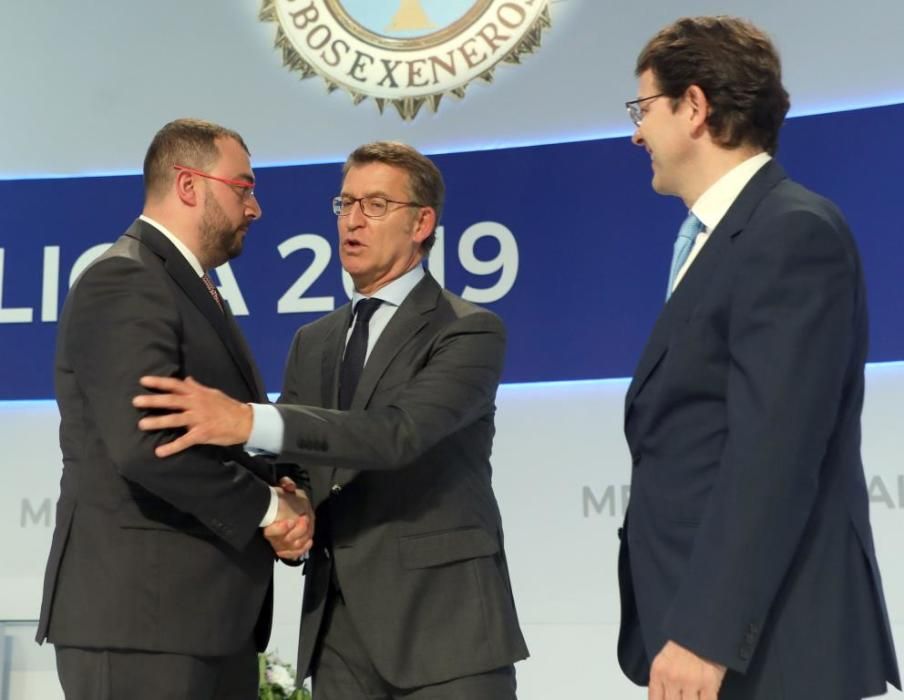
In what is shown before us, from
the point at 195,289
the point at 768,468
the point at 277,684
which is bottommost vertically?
the point at 277,684

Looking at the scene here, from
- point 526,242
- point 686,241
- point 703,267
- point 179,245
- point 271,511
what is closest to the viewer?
point 703,267

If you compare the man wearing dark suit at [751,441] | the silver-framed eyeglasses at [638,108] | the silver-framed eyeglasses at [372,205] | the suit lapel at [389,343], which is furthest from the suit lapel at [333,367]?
the silver-framed eyeglasses at [638,108]

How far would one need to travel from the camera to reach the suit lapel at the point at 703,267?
171 centimetres

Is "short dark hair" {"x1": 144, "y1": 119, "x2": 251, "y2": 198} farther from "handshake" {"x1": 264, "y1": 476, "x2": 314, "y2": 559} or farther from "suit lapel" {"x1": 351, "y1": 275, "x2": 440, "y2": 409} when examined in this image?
"handshake" {"x1": 264, "y1": 476, "x2": 314, "y2": 559}

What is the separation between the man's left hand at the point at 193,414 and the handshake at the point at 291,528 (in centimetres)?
20

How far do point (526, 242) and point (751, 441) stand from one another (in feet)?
9.19

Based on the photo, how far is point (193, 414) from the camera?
2.15 m

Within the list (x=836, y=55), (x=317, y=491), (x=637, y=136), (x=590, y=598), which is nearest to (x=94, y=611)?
(x=317, y=491)

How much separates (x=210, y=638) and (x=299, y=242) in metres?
2.41

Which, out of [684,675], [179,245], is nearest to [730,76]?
[684,675]

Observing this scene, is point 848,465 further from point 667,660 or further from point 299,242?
point 299,242

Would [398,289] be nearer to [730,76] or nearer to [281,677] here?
[730,76]

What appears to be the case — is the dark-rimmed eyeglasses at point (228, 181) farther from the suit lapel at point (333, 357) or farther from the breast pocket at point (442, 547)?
the breast pocket at point (442, 547)

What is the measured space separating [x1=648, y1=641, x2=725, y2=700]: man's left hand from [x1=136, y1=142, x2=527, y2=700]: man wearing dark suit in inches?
33.5
